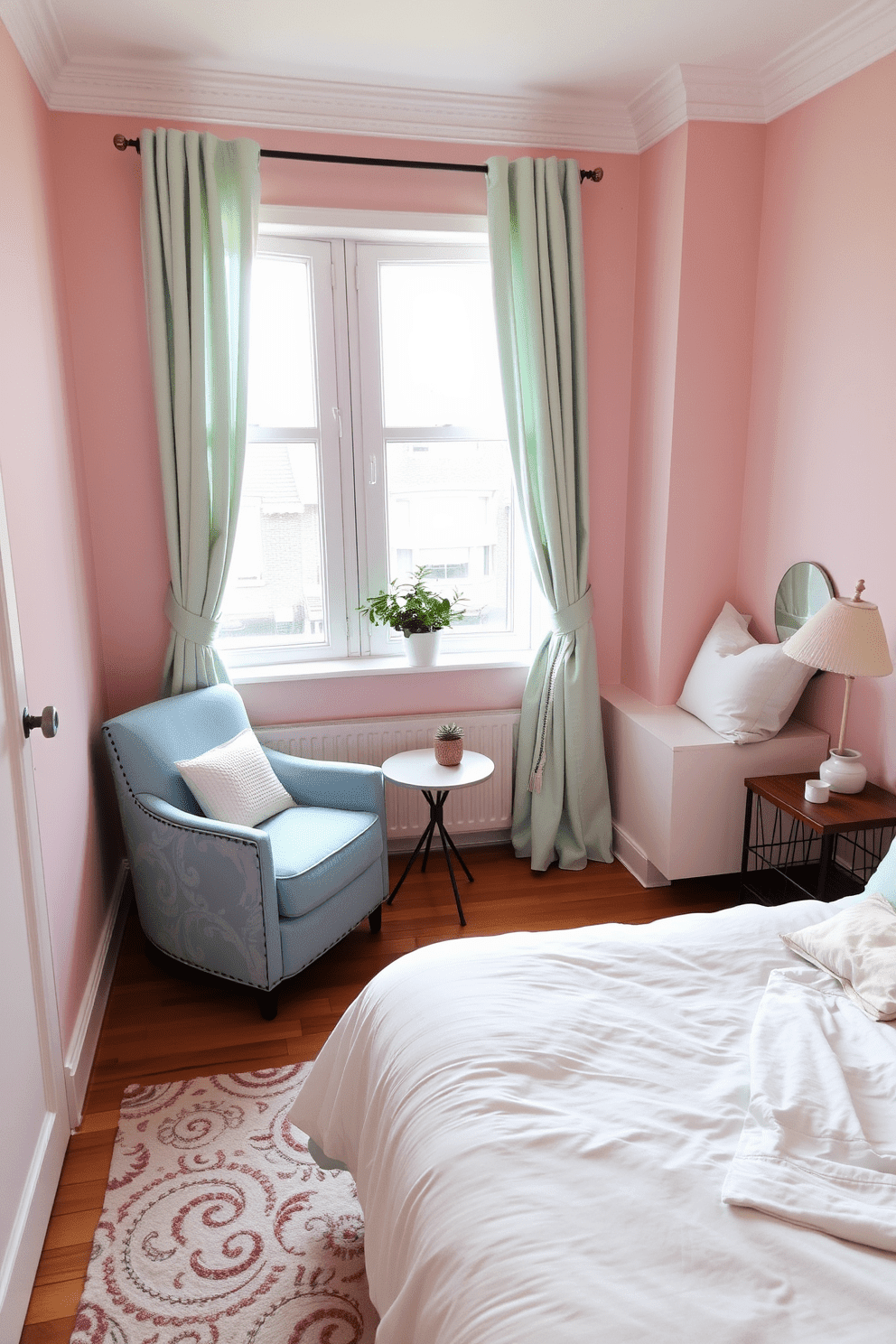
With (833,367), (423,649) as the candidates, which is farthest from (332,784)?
(833,367)

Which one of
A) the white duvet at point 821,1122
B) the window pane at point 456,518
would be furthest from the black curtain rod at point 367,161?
the white duvet at point 821,1122

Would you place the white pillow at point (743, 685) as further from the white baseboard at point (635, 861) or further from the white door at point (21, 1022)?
the white door at point (21, 1022)

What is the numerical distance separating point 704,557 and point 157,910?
90.5 inches

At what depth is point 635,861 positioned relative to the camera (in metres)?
3.51

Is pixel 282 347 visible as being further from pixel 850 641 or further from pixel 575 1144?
pixel 575 1144

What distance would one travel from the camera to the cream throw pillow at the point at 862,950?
168cm

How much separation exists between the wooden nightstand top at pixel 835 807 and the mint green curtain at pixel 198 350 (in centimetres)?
198

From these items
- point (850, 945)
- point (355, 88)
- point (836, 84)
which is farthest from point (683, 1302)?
point (355, 88)

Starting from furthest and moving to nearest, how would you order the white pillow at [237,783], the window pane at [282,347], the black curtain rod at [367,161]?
1. the window pane at [282,347]
2. the black curtain rod at [367,161]
3. the white pillow at [237,783]

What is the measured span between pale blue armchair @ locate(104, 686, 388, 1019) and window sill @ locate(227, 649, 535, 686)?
0.41 m

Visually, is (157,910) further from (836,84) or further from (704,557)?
(836,84)

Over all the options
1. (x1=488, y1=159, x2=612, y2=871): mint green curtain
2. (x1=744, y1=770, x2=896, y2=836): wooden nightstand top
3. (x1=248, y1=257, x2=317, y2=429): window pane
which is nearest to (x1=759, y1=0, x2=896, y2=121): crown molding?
(x1=488, y1=159, x2=612, y2=871): mint green curtain

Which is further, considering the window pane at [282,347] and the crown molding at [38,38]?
the window pane at [282,347]

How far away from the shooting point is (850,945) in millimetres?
1789
